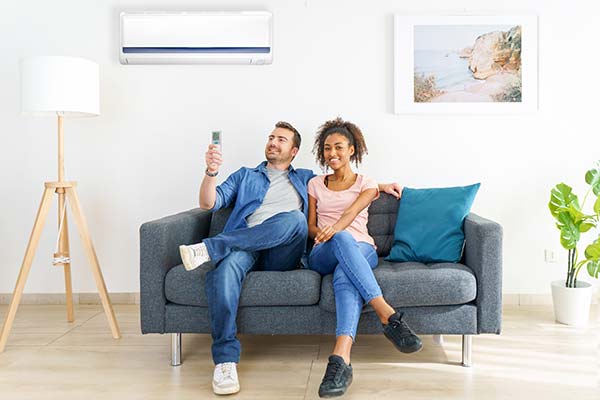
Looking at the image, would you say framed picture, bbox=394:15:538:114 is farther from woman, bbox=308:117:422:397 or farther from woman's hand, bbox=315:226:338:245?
woman's hand, bbox=315:226:338:245

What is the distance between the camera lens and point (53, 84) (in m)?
3.10

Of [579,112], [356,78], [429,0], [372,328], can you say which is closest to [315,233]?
[372,328]

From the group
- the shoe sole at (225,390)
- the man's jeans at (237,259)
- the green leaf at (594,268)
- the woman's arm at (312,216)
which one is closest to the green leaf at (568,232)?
the green leaf at (594,268)

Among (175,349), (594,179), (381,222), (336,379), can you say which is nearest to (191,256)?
(175,349)

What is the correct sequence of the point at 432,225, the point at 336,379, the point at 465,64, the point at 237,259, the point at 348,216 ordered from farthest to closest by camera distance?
the point at 465,64 < the point at 432,225 < the point at 348,216 < the point at 237,259 < the point at 336,379

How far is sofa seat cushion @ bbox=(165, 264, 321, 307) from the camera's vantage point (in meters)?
2.60

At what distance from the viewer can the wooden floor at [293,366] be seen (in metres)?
2.36

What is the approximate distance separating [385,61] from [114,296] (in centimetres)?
230

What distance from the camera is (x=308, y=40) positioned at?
12.2ft

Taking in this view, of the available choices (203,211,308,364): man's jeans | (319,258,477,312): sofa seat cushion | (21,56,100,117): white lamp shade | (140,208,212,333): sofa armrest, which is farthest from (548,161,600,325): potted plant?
(21,56,100,117): white lamp shade

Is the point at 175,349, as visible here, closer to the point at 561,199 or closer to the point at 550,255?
the point at 561,199

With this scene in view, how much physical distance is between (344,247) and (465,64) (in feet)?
5.58

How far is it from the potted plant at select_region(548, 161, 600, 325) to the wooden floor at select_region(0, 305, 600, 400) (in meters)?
0.09

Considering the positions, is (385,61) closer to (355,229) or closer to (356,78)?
(356,78)
